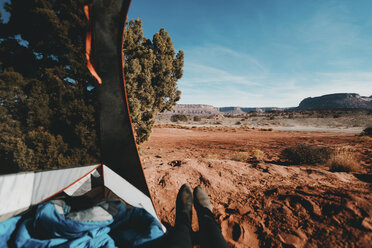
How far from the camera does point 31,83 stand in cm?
212

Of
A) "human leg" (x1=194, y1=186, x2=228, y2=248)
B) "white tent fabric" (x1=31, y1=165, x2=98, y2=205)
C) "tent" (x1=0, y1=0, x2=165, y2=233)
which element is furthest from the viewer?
"white tent fabric" (x1=31, y1=165, x2=98, y2=205)

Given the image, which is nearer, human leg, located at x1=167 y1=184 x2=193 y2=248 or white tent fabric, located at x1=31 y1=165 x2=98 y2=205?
human leg, located at x1=167 y1=184 x2=193 y2=248

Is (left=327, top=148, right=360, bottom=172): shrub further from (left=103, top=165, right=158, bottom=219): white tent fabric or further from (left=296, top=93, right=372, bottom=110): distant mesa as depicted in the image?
(left=296, top=93, right=372, bottom=110): distant mesa

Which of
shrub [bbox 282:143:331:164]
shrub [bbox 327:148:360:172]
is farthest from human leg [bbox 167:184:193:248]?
shrub [bbox 282:143:331:164]

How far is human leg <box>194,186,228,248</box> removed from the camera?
1.67 metres

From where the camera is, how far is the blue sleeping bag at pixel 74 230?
5.12 ft

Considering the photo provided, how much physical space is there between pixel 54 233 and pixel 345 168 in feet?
24.6

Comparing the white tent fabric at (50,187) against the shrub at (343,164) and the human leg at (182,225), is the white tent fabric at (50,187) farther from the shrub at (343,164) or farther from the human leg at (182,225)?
the shrub at (343,164)

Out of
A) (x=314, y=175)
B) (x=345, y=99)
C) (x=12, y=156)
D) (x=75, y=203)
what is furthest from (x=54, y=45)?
(x=345, y=99)

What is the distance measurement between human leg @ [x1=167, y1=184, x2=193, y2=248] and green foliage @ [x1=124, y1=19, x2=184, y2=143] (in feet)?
13.3

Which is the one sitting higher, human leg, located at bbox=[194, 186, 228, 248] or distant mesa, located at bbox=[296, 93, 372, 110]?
distant mesa, located at bbox=[296, 93, 372, 110]

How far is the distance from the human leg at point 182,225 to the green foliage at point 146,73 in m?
4.05

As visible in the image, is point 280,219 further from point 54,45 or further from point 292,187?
point 54,45

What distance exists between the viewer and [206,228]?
2000 mm
